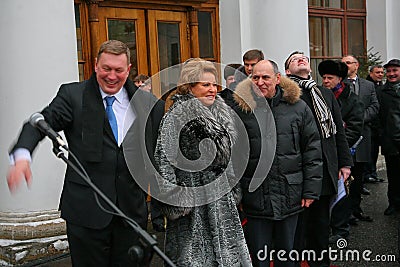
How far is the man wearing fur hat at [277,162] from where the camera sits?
14.9 feet

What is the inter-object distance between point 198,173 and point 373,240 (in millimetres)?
3216

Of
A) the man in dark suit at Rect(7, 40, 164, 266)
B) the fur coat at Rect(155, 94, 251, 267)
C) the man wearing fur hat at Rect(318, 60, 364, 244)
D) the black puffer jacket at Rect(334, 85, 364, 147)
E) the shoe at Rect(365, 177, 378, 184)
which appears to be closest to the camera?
the man in dark suit at Rect(7, 40, 164, 266)

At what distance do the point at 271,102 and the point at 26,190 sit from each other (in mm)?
2741

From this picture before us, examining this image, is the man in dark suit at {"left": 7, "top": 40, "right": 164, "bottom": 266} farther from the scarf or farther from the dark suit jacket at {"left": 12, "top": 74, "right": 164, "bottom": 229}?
the scarf

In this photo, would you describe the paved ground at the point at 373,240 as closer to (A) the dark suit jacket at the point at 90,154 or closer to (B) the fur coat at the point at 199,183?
(B) the fur coat at the point at 199,183

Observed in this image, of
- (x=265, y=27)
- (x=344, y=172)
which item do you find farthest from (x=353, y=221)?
(x=265, y=27)

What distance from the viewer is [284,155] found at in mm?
4566

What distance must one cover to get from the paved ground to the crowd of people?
749 mm

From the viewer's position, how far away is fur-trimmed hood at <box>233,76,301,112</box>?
4617 millimetres

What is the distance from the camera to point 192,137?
407 cm

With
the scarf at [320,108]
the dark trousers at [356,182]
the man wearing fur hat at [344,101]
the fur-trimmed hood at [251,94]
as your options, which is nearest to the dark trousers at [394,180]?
the dark trousers at [356,182]

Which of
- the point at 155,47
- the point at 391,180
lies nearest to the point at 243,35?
the point at 155,47

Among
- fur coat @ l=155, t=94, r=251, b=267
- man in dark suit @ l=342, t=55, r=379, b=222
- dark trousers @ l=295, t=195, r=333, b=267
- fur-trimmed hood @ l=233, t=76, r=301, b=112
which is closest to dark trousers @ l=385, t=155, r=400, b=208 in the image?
man in dark suit @ l=342, t=55, r=379, b=222

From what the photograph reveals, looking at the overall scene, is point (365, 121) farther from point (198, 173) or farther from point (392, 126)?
point (198, 173)
